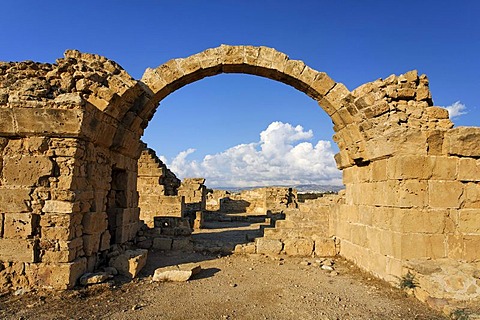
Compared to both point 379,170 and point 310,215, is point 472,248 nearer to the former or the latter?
point 379,170

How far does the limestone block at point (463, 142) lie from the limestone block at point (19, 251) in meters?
6.36

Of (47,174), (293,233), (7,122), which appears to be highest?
(7,122)

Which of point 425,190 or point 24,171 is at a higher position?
point 24,171

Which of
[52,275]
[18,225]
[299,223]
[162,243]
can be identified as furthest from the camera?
[299,223]

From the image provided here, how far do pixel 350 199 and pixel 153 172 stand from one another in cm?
1122

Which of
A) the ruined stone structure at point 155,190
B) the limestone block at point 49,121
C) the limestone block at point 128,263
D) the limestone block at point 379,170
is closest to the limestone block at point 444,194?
the limestone block at point 379,170

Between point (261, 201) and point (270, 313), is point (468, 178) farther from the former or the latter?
point (261, 201)

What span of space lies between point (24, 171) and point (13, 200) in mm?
443

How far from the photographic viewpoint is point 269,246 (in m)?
7.57

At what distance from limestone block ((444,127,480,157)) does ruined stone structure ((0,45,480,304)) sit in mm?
15

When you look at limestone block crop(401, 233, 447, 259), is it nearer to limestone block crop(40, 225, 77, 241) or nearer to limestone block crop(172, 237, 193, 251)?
limestone block crop(172, 237, 193, 251)

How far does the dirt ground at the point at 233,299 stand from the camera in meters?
3.98

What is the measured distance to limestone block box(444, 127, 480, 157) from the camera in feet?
16.8

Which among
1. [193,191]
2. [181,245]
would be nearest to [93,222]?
[181,245]
